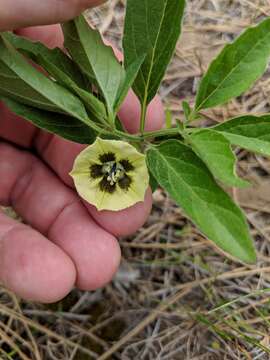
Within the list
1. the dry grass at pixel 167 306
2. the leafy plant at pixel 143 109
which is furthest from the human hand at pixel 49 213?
the dry grass at pixel 167 306

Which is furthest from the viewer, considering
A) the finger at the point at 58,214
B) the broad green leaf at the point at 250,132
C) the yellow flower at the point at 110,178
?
the finger at the point at 58,214

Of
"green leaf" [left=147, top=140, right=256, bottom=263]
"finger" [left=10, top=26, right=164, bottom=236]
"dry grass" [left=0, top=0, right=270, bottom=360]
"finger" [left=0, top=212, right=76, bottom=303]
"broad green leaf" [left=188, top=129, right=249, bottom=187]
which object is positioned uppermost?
"broad green leaf" [left=188, top=129, right=249, bottom=187]

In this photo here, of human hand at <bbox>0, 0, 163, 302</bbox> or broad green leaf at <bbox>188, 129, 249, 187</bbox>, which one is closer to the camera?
broad green leaf at <bbox>188, 129, 249, 187</bbox>

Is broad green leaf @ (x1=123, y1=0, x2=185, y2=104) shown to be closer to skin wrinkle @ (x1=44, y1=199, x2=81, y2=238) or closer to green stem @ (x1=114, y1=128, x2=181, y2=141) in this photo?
green stem @ (x1=114, y1=128, x2=181, y2=141)

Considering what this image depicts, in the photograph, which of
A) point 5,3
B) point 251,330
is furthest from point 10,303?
point 5,3

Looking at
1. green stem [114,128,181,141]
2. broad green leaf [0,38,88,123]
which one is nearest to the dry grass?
green stem [114,128,181,141]

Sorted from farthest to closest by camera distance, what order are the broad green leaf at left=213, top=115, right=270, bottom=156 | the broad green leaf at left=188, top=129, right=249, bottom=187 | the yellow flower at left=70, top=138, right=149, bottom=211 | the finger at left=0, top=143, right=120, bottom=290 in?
1. the finger at left=0, top=143, right=120, bottom=290
2. the yellow flower at left=70, top=138, right=149, bottom=211
3. the broad green leaf at left=213, top=115, right=270, bottom=156
4. the broad green leaf at left=188, top=129, right=249, bottom=187

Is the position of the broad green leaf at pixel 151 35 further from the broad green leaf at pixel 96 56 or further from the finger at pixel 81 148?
the finger at pixel 81 148
